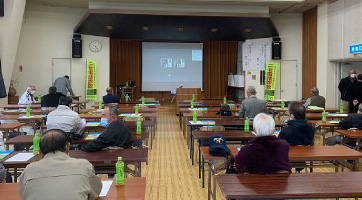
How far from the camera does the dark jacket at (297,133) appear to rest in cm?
379

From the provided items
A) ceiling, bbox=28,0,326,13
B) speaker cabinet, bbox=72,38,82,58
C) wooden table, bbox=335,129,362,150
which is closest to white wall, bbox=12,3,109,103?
speaker cabinet, bbox=72,38,82,58

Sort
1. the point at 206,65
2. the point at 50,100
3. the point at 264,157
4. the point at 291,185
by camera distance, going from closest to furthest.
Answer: the point at 291,185 < the point at 264,157 < the point at 50,100 < the point at 206,65

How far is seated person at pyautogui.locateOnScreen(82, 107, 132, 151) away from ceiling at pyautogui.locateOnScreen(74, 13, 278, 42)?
24.3 feet

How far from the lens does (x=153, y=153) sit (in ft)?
21.5

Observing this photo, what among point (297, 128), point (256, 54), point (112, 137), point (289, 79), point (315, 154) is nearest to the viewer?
point (315, 154)

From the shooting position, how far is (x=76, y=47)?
12273 millimetres

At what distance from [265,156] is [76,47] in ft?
35.4

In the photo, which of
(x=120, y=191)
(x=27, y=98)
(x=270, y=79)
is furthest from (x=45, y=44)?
(x=120, y=191)

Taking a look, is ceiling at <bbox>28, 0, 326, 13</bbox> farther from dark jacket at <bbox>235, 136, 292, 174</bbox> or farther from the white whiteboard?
dark jacket at <bbox>235, 136, 292, 174</bbox>

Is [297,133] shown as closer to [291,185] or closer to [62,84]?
[291,185]

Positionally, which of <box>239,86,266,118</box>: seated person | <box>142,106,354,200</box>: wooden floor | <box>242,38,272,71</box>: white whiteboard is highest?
<box>242,38,272,71</box>: white whiteboard

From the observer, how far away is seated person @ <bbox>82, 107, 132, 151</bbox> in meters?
A: 3.46

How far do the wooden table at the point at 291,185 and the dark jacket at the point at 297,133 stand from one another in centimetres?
117

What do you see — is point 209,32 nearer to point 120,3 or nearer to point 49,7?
point 120,3
